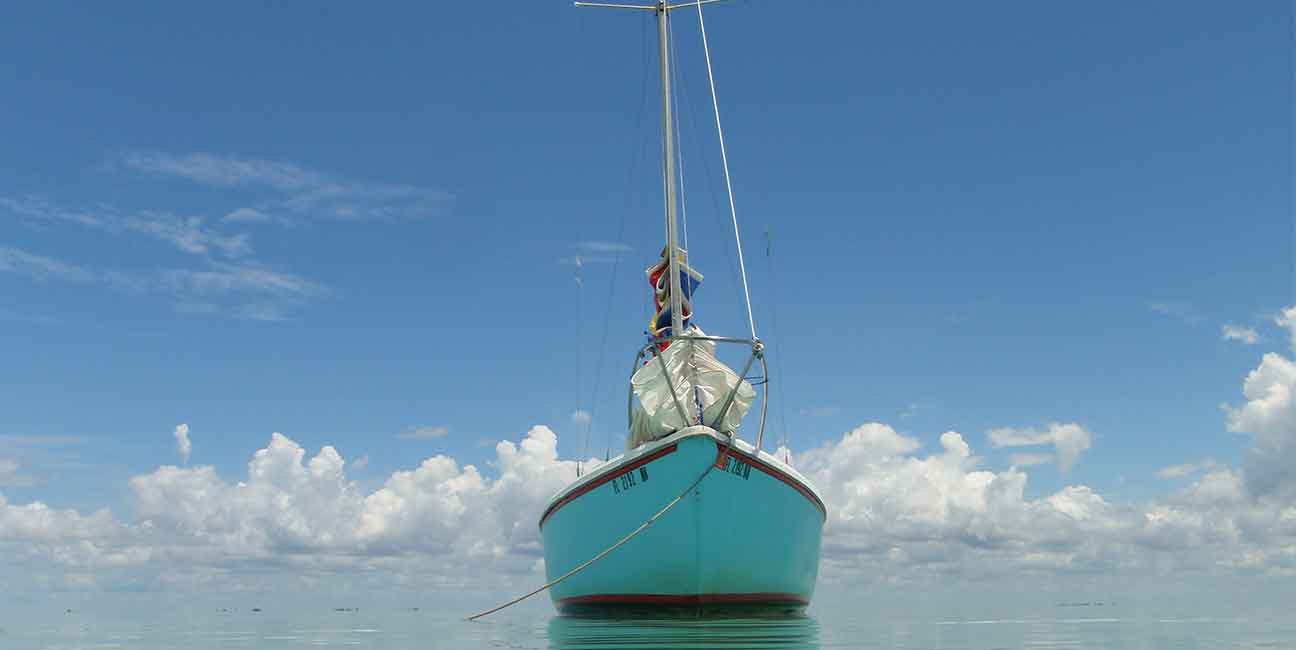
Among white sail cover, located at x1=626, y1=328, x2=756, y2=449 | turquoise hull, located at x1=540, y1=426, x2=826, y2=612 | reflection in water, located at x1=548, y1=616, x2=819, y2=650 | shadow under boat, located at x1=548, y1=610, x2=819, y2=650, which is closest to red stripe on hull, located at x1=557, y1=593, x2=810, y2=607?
turquoise hull, located at x1=540, y1=426, x2=826, y2=612

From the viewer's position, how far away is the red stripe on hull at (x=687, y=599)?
26.8m

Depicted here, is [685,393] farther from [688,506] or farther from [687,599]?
[687,599]

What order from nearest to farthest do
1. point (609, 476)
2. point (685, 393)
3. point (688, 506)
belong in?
point (688, 506) < point (609, 476) < point (685, 393)

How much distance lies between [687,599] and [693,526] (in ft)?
7.40

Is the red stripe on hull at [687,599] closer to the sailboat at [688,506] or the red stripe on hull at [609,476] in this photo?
the sailboat at [688,506]

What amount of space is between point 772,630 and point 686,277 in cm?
1713

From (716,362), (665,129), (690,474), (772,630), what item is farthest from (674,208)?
(772,630)

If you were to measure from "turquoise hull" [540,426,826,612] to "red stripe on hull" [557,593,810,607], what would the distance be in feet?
0.10

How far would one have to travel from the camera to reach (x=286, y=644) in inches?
891

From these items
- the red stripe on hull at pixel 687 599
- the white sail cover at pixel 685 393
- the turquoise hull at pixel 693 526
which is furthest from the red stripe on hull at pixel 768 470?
the red stripe on hull at pixel 687 599

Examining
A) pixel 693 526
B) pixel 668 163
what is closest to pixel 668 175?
pixel 668 163

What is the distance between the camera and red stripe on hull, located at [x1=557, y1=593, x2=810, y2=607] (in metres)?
26.8

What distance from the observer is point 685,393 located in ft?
94.1

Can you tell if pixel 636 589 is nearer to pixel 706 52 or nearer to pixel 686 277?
pixel 686 277
